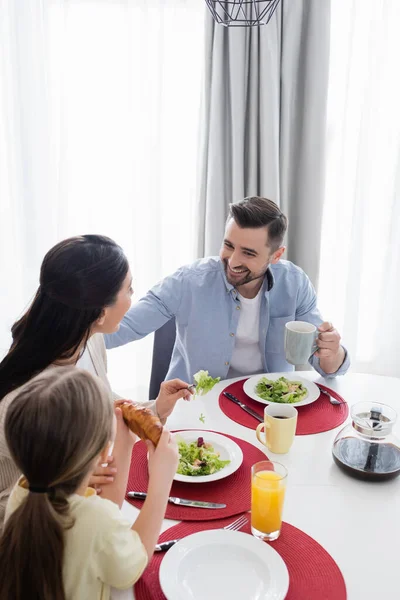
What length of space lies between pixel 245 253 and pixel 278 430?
2.63 ft

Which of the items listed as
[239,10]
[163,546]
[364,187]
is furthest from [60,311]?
[364,187]

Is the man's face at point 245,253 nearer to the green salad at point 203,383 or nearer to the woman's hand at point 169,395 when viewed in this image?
the green salad at point 203,383

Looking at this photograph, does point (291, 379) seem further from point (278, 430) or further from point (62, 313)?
point (62, 313)

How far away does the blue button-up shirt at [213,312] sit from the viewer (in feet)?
6.85

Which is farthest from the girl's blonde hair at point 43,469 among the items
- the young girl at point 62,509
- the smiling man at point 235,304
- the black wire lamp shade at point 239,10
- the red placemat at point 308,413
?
the smiling man at point 235,304

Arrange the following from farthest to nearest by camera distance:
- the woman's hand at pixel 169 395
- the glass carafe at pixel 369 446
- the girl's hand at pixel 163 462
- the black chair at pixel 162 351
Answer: the black chair at pixel 162 351 → the woman's hand at pixel 169 395 → the glass carafe at pixel 369 446 → the girl's hand at pixel 163 462

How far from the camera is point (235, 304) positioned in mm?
2111

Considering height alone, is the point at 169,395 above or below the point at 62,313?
below

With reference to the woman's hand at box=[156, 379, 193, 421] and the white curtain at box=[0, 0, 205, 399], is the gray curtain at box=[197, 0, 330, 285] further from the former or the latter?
the woman's hand at box=[156, 379, 193, 421]

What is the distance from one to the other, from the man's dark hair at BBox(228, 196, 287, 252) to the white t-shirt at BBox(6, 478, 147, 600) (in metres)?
1.26

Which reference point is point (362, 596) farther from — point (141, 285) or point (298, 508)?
point (141, 285)

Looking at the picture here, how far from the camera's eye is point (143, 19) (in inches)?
102

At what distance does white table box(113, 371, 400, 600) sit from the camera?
3.32 ft

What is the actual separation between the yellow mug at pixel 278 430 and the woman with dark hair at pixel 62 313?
14.6 inches
